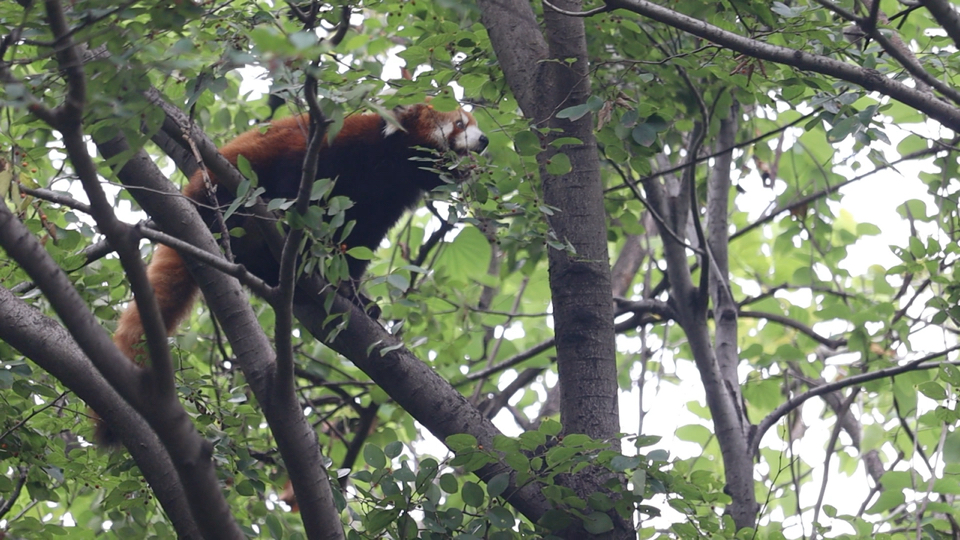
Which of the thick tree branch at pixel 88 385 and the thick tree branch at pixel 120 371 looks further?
the thick tree branch at pixel 88 385

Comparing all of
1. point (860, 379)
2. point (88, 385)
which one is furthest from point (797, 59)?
point (88, 385)

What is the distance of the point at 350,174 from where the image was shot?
155 inches

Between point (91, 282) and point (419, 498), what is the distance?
Answer: 1277 millimetres

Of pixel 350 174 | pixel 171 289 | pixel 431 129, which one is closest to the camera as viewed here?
pixel 171 289

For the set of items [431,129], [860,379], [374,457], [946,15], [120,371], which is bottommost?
[120,371]

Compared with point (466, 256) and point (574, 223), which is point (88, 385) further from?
point (466, 256)

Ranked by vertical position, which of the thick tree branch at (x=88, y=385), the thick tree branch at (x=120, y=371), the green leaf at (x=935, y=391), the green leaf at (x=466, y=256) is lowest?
the thick tree branch at (x=120, y=371)

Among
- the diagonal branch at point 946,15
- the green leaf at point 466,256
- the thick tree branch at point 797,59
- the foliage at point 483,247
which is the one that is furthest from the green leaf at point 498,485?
the green leaf at point 466,256

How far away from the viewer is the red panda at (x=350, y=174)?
3.36m

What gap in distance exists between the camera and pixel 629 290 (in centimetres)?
606

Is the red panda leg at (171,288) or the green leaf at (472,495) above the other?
the red panda leg at (171,288)

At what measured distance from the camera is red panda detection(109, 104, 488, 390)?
11.0 ft

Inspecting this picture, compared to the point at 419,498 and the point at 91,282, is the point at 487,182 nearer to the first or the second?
the point at 419,498

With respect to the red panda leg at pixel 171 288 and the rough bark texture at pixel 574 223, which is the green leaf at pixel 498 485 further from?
the red panda leg at pixel 171 288
